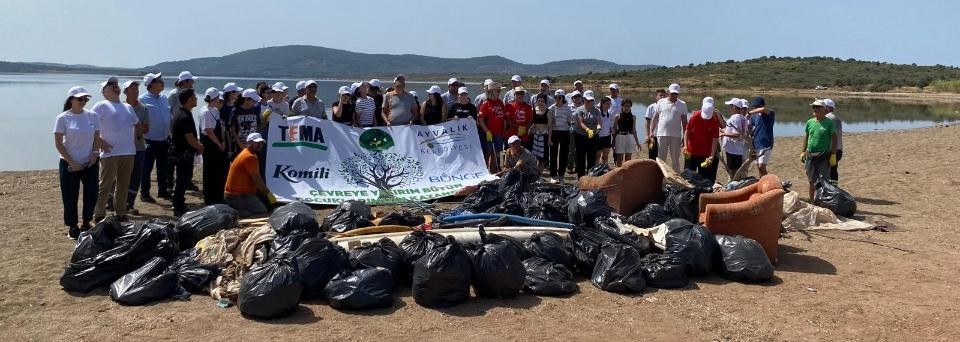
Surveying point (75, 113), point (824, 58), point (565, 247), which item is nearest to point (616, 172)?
point (565, 247)

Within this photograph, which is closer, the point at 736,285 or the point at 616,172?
the point at 736,285

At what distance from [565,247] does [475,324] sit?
1.48m

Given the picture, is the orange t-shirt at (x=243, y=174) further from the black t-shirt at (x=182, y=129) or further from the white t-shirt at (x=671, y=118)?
the white t-shirt at (x=671, y=118)

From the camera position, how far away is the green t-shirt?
9617mm

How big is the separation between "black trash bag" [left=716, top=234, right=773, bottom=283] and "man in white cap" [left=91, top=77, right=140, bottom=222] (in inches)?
232

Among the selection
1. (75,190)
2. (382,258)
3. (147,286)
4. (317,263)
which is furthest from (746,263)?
(75,190)

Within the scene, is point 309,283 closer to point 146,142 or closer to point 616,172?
point 616,172

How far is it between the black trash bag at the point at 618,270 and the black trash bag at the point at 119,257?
3.51m

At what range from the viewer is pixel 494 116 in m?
10.9

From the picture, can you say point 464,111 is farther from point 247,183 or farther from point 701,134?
point 247,183

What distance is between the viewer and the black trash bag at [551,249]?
6.38 m

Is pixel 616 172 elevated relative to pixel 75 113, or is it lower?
lower

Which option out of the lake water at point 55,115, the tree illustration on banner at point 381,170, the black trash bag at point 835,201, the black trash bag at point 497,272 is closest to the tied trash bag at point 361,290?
the black trash bag at point 497,272

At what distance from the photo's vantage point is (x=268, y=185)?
924 centimetres
